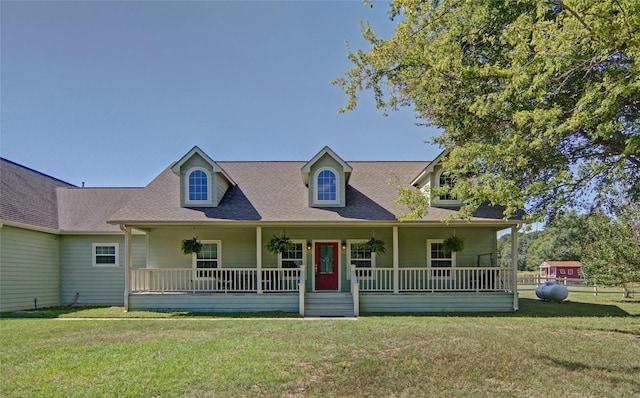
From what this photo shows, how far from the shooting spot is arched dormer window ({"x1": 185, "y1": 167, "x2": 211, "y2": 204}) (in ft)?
47.1

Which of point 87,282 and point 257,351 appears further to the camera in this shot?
point 87,282

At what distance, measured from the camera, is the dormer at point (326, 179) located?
14398 millimetres

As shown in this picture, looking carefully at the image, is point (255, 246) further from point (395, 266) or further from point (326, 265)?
point (395, 266)

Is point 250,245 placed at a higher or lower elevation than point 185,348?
higher

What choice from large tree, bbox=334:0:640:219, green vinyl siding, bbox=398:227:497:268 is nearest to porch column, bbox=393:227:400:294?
green vinyl siding, bbox=398:227:497:268

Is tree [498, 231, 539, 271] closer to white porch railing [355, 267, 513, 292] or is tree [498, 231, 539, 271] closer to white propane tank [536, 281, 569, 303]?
white propane tank [536, 281, 569, 303]

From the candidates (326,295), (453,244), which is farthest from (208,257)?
(453,244)

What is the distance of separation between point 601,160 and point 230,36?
36.6ft

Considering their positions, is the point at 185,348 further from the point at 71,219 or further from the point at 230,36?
the point at 71,219

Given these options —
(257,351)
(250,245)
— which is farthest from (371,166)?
(257,351)

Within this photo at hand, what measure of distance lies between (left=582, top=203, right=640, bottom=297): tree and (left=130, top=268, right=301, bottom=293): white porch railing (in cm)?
1340

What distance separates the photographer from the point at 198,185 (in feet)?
47.3

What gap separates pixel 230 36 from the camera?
12.9m

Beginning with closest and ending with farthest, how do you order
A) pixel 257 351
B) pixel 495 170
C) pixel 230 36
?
pixel 257 351, pixel 495 170, pixel 230 36
